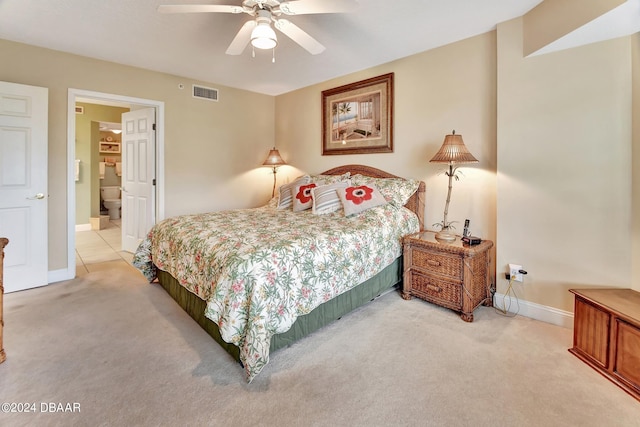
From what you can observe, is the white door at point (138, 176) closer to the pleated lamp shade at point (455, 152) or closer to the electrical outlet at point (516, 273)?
the pleated lamp shade at point (455, 152)

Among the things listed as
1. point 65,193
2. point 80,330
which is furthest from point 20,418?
point 65,193

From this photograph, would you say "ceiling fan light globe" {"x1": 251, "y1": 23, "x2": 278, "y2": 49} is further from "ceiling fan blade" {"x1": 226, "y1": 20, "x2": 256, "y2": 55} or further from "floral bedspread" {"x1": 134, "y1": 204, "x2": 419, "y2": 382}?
"floral bedspread" {"x1": 134, "y1": 204, "x2": 419, "y2": 382}

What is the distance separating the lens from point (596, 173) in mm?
2209

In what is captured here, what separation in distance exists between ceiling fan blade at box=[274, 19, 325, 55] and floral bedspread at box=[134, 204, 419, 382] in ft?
4.61

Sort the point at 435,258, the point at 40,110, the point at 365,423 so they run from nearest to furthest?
the point at 365,423
the point at 435,258
the point at 40,110

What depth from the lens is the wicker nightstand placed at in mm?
2479

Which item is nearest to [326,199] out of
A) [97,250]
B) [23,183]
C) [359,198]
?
[359,198]

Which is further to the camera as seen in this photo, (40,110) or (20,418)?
(40,110)

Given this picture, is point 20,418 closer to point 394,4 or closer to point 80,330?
point 80,330

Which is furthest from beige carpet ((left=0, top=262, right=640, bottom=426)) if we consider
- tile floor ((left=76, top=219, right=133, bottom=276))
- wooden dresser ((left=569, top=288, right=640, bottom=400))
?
tile floor ((left=76, top=219, right=133, bottom=276))

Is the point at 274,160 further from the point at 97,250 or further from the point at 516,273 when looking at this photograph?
the point at 516,273

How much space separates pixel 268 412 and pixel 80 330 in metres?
1.74

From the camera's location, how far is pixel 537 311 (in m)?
2.51

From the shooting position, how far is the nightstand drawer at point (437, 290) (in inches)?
101
